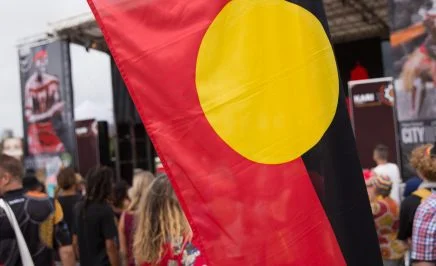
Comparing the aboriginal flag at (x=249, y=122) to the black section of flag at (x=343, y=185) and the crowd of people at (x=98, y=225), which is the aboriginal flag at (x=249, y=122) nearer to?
the black section of flag at (x=343, y=185)

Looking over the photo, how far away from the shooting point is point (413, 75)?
6074 millimetres

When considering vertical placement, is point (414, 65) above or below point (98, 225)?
above

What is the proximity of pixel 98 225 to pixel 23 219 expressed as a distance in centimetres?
62

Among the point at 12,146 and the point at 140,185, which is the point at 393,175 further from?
the point at 12,146

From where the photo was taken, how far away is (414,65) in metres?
6.04

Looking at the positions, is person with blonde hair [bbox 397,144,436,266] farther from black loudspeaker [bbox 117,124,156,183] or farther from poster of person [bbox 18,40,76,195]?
black loudspeaker [bbox 117,124,156,183]

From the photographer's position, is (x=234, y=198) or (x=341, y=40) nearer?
(x=234, y=198)

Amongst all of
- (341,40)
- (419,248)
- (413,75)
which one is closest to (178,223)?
(419,248)

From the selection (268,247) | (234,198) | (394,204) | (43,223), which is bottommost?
(394,204)

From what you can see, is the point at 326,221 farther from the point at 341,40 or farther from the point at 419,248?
the point at 341,40

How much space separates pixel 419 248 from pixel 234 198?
1.43 metres

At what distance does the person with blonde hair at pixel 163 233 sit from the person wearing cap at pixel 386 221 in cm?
202

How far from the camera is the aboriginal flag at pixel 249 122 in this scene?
1156 mm

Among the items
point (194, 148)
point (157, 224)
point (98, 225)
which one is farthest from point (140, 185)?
point (194, 148)
